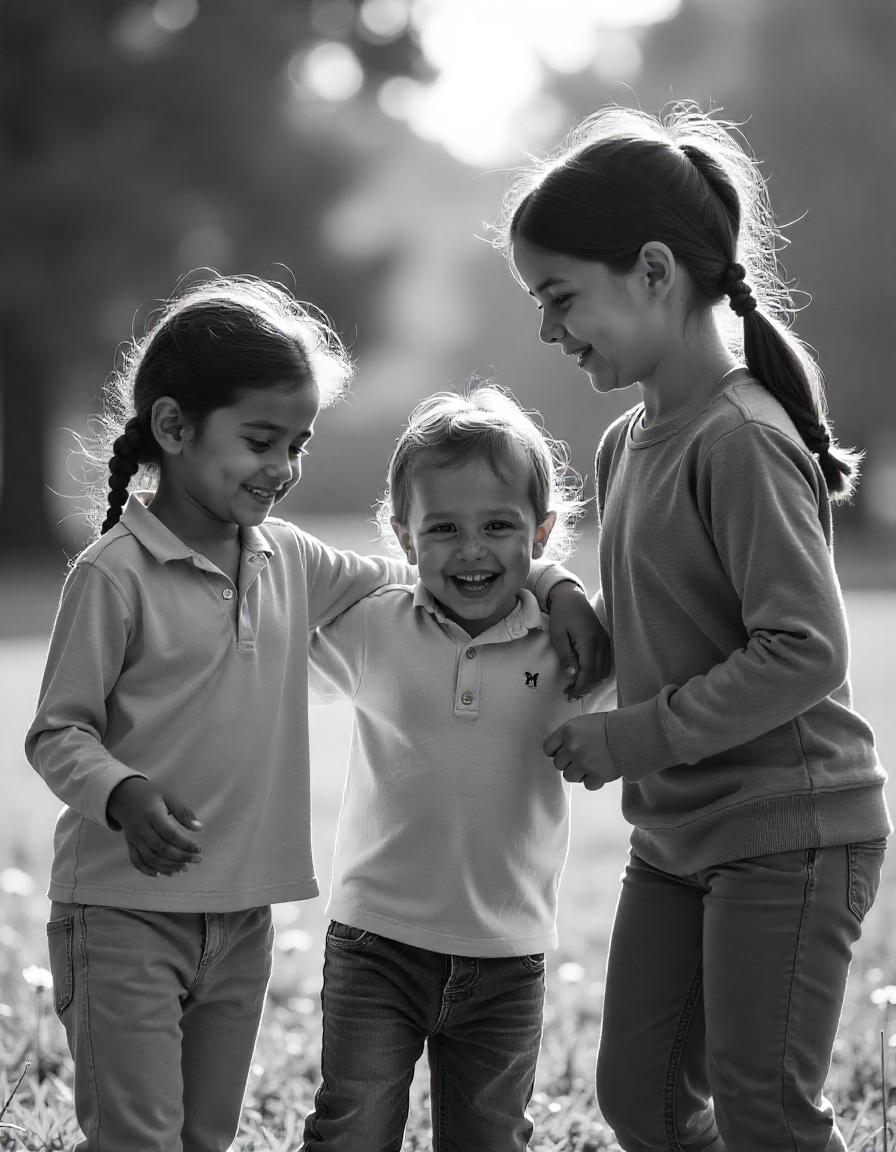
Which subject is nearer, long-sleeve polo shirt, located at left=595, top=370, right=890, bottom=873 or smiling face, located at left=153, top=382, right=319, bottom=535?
long-sleeve polo shirt, located at left=595, top=370, right=890, bottom=873

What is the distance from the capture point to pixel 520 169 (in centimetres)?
266

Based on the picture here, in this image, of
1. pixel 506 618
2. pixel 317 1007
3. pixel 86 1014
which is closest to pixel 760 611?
pixel 506 618

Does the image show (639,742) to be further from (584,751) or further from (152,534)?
(152,534)

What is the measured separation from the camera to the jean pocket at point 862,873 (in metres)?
2.27

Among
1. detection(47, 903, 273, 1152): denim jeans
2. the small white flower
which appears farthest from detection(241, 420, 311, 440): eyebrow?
the small white flower

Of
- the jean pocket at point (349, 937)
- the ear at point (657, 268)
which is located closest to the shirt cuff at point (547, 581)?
the ear at point (657, 268)

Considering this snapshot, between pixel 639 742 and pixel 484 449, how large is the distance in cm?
60

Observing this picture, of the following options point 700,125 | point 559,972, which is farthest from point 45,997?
point 700,125

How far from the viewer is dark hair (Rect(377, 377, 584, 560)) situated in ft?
8.36

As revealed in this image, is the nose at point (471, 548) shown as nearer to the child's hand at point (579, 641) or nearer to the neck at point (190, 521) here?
the child's hand at point (579, 641)

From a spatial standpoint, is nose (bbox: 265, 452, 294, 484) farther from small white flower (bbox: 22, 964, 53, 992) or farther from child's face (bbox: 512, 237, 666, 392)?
small white flower (bbox: 22, 964, 53, 992)

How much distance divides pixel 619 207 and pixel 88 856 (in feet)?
4.48

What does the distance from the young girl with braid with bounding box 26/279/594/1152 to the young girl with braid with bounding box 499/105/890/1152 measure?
25cm

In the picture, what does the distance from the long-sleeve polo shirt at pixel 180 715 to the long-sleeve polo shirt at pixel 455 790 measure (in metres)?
0.12
